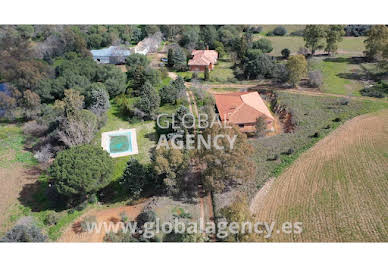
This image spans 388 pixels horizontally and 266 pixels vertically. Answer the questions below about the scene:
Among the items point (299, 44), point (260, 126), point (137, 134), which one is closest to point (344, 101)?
point (260, 126)

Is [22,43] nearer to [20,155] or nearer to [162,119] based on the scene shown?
[20,155]

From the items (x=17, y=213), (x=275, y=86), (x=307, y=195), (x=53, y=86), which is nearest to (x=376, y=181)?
(x=307, y=195)

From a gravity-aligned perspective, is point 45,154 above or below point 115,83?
below

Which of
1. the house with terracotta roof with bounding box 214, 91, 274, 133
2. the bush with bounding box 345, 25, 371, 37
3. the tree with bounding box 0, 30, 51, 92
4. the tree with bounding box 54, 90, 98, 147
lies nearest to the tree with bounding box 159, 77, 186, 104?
the house with terracotta roof with bounding box 214, 91, 274, 133

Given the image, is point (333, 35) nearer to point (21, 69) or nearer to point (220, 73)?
point (220, 73)

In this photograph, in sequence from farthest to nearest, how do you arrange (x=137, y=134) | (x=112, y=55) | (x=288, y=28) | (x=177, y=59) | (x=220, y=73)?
(x=288, y=28)
(x=112, y=55)
(x=177, y=59)
(x=220, y=73)
(x=137, y=134)

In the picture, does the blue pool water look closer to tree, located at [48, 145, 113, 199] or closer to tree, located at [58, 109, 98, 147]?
tree, located at [58, 109, 98, 147]

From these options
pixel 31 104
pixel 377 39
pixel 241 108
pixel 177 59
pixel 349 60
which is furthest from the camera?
pixel 349 60
